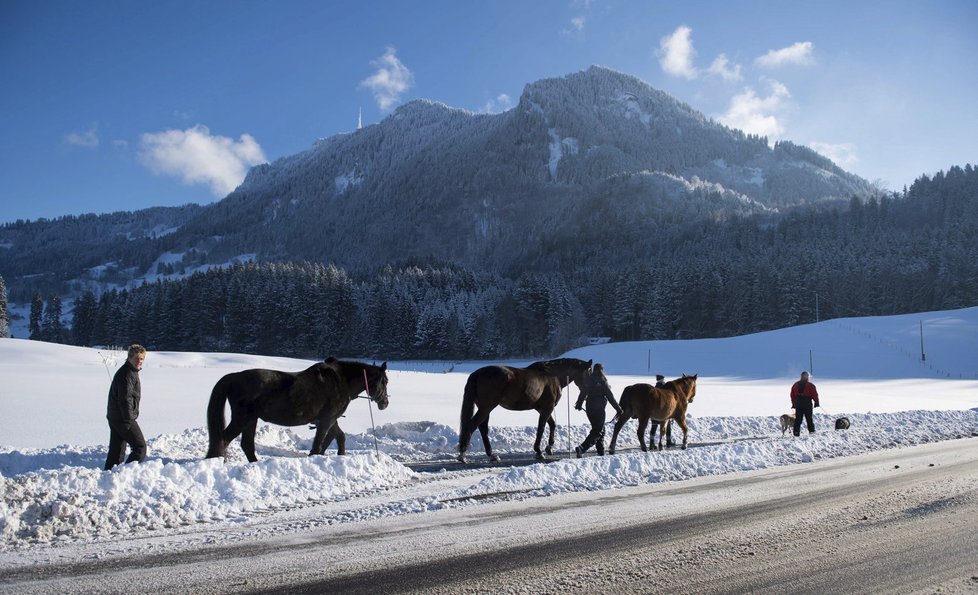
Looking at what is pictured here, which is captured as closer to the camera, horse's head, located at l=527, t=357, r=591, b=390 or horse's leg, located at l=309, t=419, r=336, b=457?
horse's leg, located at l=309, t=419, r=336, b=457

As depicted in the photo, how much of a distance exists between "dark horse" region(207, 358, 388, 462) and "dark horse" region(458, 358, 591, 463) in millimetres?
2267

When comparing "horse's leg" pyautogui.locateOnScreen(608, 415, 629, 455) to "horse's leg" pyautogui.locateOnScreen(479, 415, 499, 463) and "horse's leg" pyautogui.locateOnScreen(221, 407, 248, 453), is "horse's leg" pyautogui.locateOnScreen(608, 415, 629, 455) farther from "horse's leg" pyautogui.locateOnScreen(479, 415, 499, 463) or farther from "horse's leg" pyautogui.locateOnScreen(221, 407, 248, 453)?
"horse's leg" pyautogui.locateOnScreen(221, 407, 248, 453)

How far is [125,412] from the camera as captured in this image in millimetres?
7871

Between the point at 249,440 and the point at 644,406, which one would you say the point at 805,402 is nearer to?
the point at 644,406

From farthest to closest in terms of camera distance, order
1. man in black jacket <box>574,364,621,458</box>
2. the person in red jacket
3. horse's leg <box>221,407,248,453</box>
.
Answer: the person in red jacket < man in black jacket <box>574,364,621,458</box> < horse's leg <box>221,407,248,453</box>

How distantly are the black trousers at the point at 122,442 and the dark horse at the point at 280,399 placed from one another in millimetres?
898

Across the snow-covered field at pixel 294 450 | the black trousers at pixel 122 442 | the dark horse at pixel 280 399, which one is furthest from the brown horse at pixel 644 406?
the black trousers at pixel 122 442

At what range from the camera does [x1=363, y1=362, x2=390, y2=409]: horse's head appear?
33.5ft

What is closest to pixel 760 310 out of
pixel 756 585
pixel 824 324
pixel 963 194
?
pixel 824 324

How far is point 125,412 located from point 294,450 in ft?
12.9

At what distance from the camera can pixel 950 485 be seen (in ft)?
26.6

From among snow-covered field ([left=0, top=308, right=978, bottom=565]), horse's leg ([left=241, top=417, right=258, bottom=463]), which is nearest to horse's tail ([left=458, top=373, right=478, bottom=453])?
snow-covered field ([left=0, top=308, right=978, bottom=565])

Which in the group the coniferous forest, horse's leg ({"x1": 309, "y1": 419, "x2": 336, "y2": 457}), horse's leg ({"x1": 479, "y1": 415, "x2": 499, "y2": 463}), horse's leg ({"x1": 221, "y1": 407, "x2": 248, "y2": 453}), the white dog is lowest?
the white dog

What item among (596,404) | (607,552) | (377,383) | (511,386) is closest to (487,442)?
(511,386)
